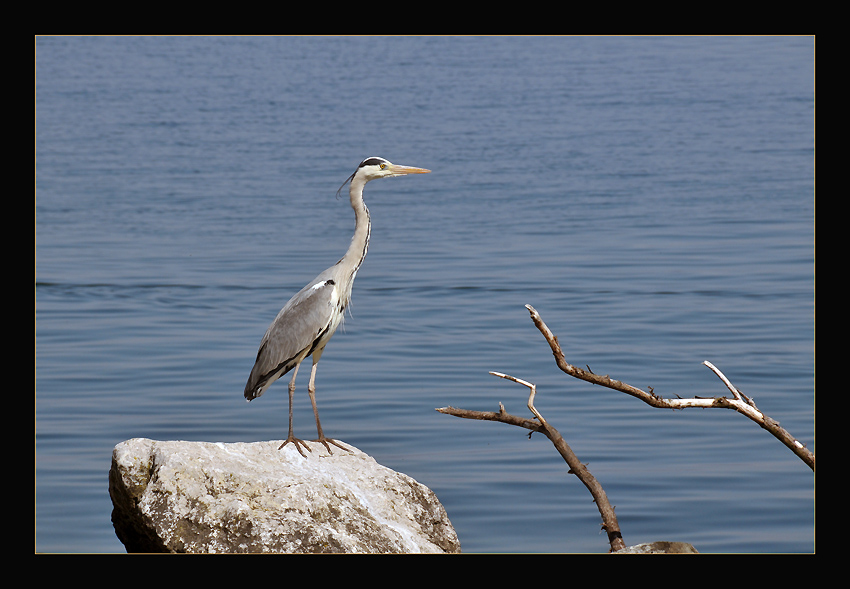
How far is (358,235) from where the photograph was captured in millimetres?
7488

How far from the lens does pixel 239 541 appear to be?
5.74 m

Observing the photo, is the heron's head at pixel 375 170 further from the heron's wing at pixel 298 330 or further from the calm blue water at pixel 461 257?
the calm blue water at pixel 461 257

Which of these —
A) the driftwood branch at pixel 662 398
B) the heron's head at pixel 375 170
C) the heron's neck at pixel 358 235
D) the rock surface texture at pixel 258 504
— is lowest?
the rock surface texture at pixel 258 504

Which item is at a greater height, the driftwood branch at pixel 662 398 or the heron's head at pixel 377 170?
the heron's head at pixel 377 170

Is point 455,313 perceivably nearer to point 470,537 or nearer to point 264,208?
point 470,537

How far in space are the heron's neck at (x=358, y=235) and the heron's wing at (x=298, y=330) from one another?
0.21 m

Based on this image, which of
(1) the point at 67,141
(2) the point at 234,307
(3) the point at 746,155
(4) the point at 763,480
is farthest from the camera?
(1) the point at 67,141

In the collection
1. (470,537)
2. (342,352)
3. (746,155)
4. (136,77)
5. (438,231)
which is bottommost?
(470,537)

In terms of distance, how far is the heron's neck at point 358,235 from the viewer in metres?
7.47

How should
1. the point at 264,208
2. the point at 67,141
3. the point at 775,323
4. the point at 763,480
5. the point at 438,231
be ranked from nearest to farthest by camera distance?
the point at 763,480 < the point at 775,323 < the point at 438,231 < the point at 264,208 < the point at 67,141

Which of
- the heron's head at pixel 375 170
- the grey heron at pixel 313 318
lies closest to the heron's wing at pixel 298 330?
the grey heron at pixel 313 318

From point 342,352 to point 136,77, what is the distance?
73.6 ft

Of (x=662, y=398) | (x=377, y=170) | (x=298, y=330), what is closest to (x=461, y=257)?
(x=377, y=170)

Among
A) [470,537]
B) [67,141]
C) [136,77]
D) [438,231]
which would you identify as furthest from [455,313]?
[136,77]
